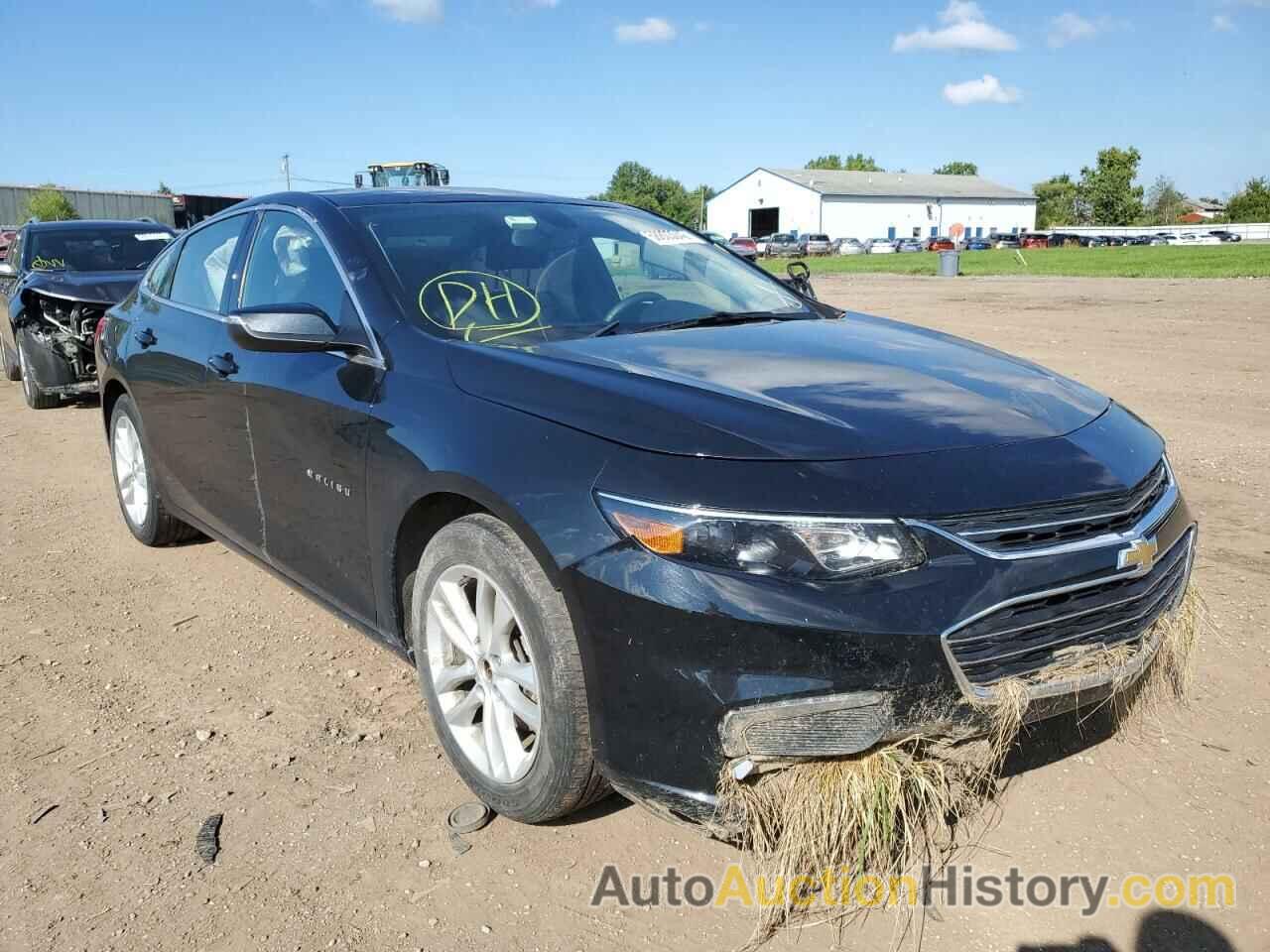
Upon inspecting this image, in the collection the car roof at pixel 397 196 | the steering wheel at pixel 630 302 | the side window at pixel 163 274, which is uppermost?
the car roof at pixel 397 196

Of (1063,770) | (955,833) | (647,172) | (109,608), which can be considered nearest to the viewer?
(955,833)

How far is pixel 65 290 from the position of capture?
9.07 m

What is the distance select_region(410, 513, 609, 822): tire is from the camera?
2457 millimetres

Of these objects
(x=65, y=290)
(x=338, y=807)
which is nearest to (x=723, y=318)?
(x=338, y=807)

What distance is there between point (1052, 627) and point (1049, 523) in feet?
0.79

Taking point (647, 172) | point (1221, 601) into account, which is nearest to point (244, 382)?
point (1221, 601)

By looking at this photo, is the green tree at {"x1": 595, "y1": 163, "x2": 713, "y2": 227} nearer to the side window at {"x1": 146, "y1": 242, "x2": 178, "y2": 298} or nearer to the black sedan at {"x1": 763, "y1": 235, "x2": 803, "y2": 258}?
the black sedan at {"x1": 763, "y1": 235, "x2": 803, "y2": 258}

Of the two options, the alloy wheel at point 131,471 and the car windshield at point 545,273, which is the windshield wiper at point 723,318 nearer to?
the car windshield at point 545,273

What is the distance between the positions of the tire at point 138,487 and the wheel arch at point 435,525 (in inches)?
92.5

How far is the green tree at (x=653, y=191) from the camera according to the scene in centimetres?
11294

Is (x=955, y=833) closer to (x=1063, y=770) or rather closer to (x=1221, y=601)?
(x=1063, y=770)

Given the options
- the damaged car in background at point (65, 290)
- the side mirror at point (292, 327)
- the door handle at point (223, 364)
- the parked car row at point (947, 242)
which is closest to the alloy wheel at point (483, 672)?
the side mirror at point (292, 327)

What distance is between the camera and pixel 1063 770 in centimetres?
304

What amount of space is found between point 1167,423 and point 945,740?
6.27m
